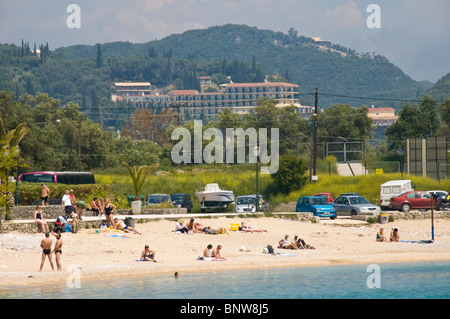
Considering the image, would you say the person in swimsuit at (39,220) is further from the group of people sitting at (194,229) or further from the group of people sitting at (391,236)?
the group of people sitting at (391,236)

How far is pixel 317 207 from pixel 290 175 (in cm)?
931

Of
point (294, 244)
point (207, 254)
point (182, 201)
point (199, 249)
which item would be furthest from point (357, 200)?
point (207, 254)

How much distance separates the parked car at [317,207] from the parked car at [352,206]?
47.5 inches

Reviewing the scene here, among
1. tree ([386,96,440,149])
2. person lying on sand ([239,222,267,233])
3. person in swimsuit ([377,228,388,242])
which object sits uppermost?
tree ([386,96,440,149])

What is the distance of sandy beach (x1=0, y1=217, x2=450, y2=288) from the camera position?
25656 mm

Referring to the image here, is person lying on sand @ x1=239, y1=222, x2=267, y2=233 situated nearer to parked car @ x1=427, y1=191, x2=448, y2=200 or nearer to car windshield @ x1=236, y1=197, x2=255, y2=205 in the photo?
car windshield @ x1=236, y1=197, x2=255, y2=205

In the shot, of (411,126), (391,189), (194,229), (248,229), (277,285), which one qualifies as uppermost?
(411,126)

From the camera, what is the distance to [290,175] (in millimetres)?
50688

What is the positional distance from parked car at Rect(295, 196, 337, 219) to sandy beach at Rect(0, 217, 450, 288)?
241 centimetres

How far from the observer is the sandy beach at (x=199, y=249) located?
84.2 feet

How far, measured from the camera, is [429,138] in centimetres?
5772

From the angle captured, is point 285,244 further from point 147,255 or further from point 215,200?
point 215,200

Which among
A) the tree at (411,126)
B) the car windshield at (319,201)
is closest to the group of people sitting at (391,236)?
the car windshield at (319,201)

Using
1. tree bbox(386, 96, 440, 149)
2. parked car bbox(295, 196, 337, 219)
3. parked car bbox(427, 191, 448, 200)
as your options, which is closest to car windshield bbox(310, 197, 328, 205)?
parked car bbox(295, 196, 337, 219)
